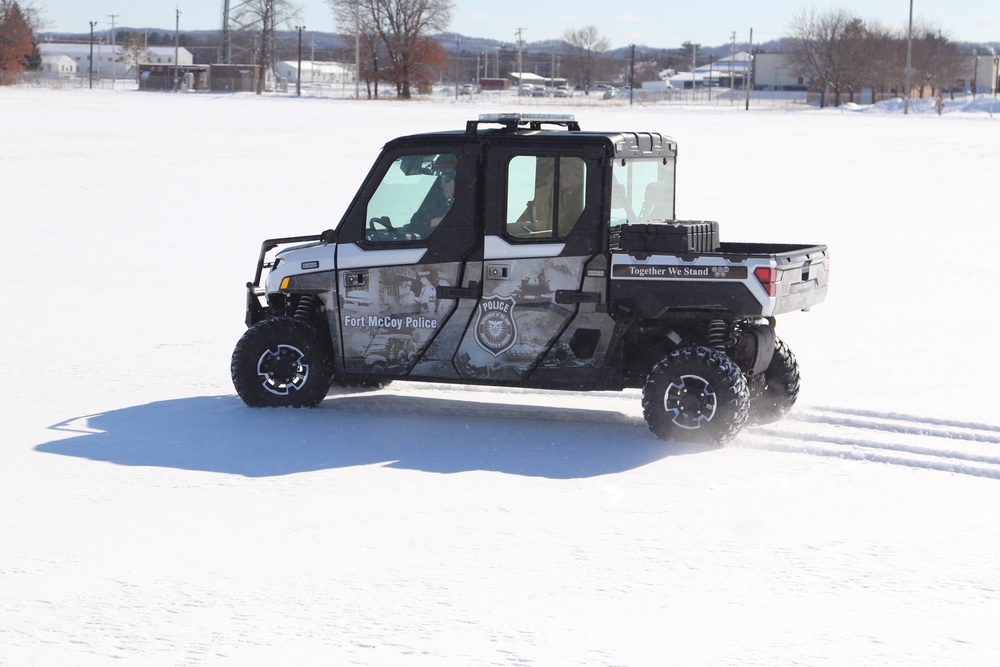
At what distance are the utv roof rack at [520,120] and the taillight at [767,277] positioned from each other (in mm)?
1481

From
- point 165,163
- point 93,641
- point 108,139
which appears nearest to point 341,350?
point 93,641

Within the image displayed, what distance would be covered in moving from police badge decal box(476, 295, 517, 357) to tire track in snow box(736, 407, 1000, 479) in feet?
4.94

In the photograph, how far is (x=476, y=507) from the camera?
624 centimetres

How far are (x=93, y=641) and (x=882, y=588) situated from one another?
3.03 meters

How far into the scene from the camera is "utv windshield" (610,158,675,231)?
7.71m

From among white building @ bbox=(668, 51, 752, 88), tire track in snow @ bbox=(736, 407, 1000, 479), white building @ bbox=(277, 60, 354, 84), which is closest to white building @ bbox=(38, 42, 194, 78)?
white building @ bbox=(277, 60, 354, 84)

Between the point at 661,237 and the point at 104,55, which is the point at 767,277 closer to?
the point at 661,237

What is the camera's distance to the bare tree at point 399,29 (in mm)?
81312

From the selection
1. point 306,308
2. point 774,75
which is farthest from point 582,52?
point 306,308

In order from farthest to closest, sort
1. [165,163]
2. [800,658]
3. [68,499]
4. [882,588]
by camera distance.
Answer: [165,163] → [68,499] → [882,588] → [800,658]

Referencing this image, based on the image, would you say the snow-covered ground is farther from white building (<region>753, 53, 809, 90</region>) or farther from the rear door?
white building (<region>753, 53, 809, 90</region>)

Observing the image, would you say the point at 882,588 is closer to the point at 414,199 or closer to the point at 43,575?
the point at 43,575

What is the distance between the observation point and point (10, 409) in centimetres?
823

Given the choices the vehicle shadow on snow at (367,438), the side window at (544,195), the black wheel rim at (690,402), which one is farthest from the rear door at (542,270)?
the black wheel rim at (690,402)
